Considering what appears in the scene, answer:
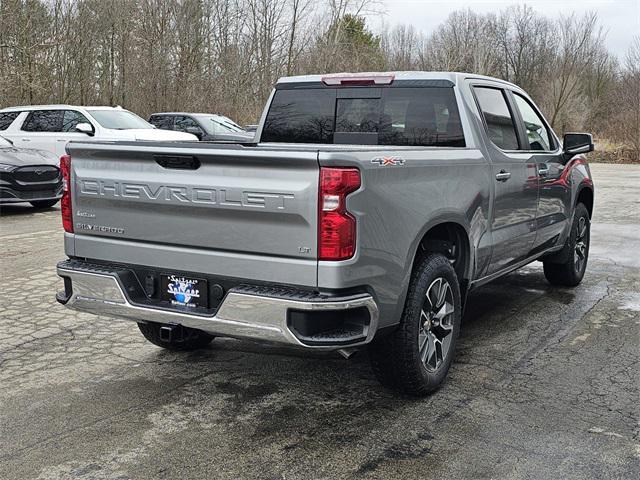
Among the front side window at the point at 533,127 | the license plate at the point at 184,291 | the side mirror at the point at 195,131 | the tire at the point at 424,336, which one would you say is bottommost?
the tire at the point at 424,336

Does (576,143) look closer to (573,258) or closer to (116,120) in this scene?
(573,258)

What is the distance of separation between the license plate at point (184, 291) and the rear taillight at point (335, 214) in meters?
0.74

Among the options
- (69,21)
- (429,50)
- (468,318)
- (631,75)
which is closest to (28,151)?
(468,318)

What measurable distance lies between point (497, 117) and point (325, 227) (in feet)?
8.44

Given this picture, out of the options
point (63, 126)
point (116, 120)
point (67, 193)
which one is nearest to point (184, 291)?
point (67, 193)

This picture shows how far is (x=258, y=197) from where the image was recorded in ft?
11.6

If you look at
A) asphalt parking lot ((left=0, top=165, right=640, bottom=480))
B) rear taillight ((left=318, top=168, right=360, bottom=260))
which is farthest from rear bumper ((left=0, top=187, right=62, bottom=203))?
rear taillight ((left=318, top=168, right=360, bottom=260))

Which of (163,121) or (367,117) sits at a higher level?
(367,117)

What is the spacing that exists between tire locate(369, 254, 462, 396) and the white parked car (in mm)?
11794

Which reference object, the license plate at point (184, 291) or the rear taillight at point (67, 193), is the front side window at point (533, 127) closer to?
the license plate at point (184, 291)

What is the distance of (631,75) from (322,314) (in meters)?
36.2

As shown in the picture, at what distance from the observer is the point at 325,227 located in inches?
135

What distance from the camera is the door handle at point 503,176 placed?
16.6 ft

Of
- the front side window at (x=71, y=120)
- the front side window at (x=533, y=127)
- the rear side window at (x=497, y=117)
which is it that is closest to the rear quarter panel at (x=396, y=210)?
the rear side window at (x=497, y=117)
